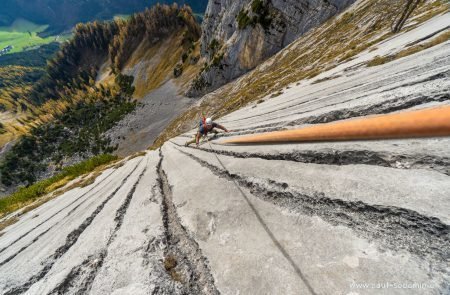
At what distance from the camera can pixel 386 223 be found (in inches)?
102

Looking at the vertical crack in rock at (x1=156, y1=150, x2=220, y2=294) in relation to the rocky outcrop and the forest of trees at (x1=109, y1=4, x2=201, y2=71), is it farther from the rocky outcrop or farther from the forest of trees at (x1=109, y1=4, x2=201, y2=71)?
the forest of trees at (x1=109, y1=4, x2=201, y2=71)

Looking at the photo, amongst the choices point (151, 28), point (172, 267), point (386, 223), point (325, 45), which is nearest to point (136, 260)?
point (172, 267)

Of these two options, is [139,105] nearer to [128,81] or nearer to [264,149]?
[128,81]

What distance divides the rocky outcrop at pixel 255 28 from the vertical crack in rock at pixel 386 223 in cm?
6942

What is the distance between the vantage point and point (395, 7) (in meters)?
34.0

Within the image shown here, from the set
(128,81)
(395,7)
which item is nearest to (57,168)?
(128,81)

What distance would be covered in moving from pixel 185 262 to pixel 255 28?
253ft

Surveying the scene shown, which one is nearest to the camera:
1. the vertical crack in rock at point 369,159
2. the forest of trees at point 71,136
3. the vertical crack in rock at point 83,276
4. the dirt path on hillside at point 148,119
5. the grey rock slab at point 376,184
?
the grey rock slab at point 376,184

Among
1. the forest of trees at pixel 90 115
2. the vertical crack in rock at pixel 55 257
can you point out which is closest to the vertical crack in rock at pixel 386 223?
the vertical crack in rock at pixel 55 257

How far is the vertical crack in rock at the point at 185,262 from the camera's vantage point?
3.16 meters

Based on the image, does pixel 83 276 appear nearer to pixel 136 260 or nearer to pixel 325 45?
pixel 136 260

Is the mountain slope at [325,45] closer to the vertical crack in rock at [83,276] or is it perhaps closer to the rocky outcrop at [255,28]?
the rocky outcrop at [255,28]

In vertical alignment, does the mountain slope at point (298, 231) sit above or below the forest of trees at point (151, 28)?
below

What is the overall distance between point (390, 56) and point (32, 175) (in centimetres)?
15091
